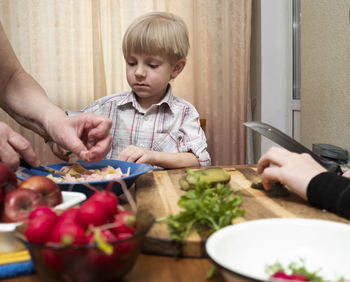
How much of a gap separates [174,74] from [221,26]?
110 cm

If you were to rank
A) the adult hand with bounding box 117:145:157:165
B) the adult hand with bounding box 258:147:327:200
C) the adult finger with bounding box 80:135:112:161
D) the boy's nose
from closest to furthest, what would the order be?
the adult hand with bounding box 258:147:327:200
the adult finger with bounding box 80:135:112:161
the adult hand with bounding box 117:145:157:165
the boy's nose

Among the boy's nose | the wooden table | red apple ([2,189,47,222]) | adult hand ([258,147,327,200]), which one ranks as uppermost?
the boy's nose

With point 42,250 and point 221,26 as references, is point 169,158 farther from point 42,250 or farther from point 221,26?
point 221,26

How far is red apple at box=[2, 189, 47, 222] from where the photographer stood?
68cm

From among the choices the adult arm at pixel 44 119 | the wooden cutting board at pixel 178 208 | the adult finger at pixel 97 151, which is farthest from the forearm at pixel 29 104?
the wooden cutting board at pixel 178 208

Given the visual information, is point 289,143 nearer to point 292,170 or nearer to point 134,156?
point 292,170

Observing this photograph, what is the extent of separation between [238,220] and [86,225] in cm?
39

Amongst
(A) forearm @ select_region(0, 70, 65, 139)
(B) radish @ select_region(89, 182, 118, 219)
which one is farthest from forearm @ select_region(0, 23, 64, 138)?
(B) radish @ select_region(89, 182, 118, 219)

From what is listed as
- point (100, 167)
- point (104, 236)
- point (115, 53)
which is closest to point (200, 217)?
point (104, 236)

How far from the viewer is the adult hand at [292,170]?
0.96m

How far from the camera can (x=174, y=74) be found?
219 centimetres

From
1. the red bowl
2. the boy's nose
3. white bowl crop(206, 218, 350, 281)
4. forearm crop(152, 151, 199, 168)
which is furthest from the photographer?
the boy's nose

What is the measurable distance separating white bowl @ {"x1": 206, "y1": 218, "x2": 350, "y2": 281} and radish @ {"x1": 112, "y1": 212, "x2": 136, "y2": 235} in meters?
0.12

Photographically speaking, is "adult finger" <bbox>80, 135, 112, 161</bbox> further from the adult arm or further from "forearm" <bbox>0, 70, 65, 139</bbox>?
"forearm" <bbox>0, 70, 65, 139</bbox>
